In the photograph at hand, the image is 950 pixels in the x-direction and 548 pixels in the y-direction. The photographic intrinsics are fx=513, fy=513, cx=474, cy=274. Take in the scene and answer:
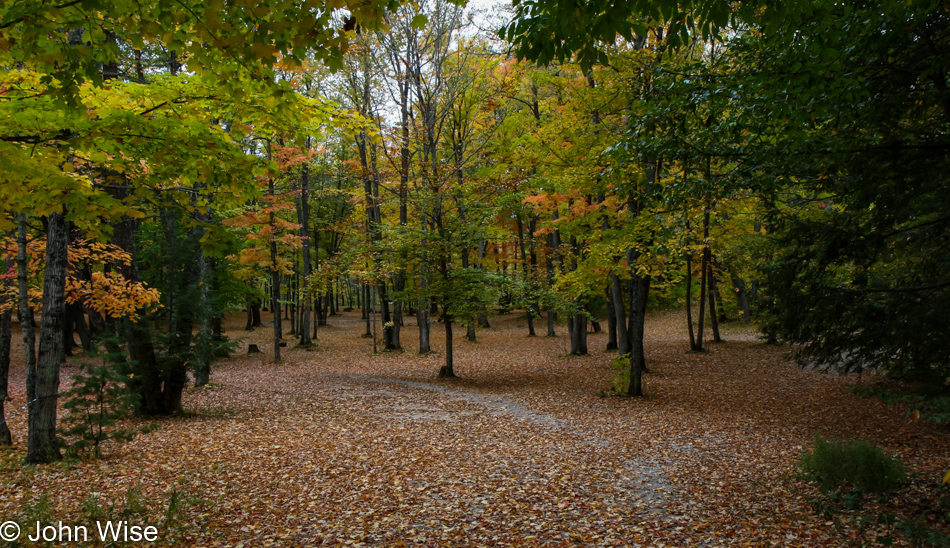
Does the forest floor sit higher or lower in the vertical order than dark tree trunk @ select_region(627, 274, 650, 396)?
lower

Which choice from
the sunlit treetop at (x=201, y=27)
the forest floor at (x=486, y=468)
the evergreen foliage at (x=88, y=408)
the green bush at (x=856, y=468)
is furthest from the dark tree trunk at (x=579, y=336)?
the sunlit treetop at (x=201, y=27)

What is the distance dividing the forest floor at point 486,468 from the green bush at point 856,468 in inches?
7.9

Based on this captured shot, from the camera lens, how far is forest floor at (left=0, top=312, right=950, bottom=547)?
14.4ft

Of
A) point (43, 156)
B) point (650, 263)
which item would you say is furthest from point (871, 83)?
point (43, 156)

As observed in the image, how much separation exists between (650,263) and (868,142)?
233 inches

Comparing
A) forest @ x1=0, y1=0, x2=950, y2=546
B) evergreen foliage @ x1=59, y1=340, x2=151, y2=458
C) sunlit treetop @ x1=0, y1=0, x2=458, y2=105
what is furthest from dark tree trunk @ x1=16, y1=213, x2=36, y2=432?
sunlit treetop @ x1=0, y1=0, x2=458, y2=105

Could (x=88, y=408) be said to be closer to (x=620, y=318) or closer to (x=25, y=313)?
(x=25, y=313)

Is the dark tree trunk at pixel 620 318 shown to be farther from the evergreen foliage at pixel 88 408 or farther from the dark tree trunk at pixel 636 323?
the evergreen foliage at pixel 88 408

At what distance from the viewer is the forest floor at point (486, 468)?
14.4 ft

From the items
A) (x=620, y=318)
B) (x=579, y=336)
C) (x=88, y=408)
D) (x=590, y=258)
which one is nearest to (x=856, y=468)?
(x=590, y=258)

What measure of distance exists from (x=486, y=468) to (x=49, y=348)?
505 cm

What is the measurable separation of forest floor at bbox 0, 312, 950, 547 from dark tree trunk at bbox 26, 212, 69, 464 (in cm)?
30

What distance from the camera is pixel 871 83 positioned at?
525 cm

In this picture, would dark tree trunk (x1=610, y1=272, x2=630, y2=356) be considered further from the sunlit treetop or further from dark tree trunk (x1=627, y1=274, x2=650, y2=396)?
the sunlit treetop
